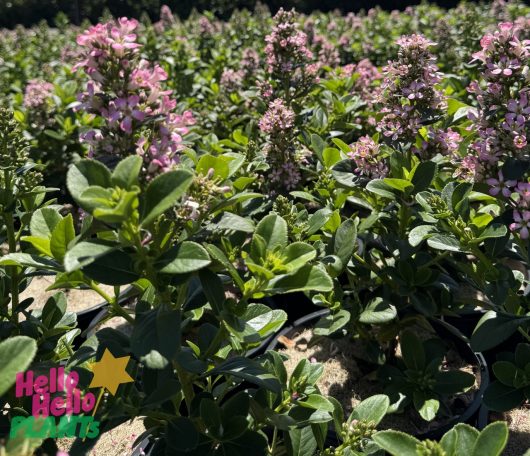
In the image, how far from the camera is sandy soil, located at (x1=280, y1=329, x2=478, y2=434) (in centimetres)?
231

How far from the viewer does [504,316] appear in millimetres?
1846

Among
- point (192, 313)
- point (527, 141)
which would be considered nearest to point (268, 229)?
point (192, 313)

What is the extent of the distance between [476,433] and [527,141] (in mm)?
1174

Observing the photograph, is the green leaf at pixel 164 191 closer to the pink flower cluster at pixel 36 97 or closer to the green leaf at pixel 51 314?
the green leaf at pixel 51 314

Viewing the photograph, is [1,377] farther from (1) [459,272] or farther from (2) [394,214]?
(1) [459,272]

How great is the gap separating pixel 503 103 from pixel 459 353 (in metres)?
1.29

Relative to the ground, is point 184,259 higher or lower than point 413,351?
higher

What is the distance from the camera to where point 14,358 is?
1006 millimetres

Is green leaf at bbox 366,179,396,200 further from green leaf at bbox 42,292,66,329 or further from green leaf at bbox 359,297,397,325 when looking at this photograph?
green leaf at bbox 42,292,66,329

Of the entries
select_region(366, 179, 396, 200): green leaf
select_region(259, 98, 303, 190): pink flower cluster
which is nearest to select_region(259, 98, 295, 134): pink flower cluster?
select_region(259, 98, 303, 190): pink flower cluster

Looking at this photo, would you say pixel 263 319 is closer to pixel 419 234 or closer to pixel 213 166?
pixel 213 166

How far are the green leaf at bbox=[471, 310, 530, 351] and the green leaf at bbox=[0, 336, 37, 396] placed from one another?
145 centimetres

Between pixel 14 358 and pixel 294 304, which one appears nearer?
pixel 14 358

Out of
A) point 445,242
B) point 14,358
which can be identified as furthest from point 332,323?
point 14,358
